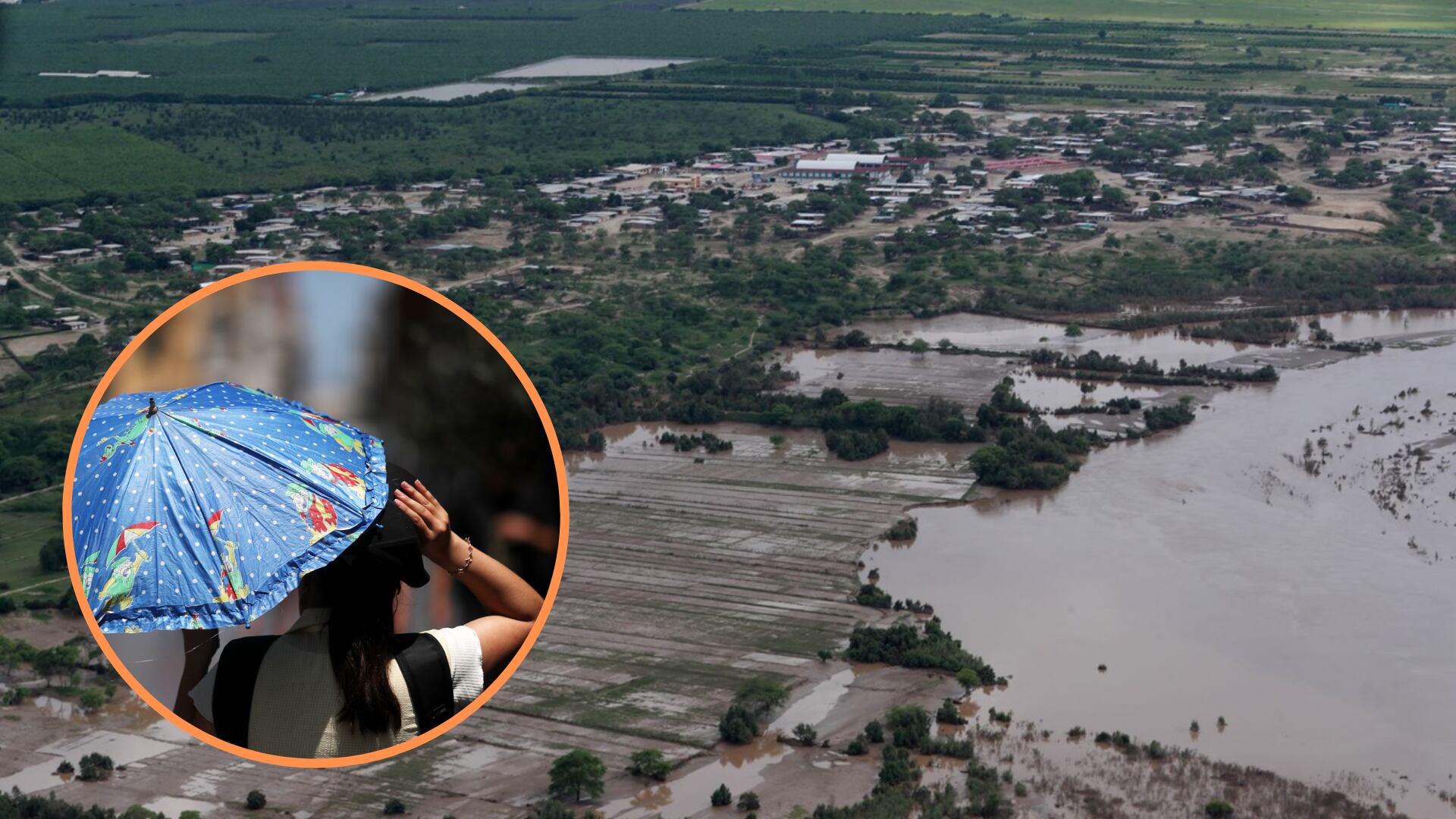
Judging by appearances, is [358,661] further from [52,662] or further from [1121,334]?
[1121,334]

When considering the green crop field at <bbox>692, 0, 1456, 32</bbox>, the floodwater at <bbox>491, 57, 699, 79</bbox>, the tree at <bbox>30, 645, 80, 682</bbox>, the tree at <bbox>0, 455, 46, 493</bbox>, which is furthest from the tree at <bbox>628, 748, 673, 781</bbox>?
the green crop field at <bbox>692, 0, 1456, 32</bbox>

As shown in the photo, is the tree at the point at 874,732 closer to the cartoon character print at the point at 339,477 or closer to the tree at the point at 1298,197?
the cartoon character print at the point at 339,477

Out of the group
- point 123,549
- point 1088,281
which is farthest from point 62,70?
point 123,549

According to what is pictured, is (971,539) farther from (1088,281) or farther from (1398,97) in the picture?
(1398,97)

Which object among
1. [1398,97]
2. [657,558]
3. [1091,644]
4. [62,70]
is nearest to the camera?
[1091,644]

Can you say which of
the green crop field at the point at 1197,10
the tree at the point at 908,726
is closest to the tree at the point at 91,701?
the tree at the point at 908,726

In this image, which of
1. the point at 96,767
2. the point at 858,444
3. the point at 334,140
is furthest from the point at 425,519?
the point at 334,140

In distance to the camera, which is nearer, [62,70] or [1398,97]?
[1398,97]
